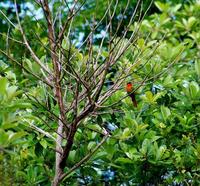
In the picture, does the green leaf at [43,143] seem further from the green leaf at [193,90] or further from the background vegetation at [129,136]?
the green leaf at [193,90]

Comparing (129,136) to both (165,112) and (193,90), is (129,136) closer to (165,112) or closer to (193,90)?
(165,112)

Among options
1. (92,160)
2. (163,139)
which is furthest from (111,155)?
(163,139)

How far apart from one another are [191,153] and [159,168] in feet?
0.88

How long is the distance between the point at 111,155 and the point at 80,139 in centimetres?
28

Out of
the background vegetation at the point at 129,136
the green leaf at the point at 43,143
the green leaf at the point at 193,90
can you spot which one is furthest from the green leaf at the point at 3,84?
the green leaf at the point at 193,90

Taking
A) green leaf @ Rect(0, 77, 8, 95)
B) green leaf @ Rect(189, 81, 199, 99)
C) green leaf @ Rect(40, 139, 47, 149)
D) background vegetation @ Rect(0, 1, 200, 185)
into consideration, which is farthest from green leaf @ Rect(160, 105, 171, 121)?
green leaf @ Rect(0, 77, 8, 95)

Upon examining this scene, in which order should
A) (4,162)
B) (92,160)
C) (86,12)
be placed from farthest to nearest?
(86,12), (92,160), (4,162)

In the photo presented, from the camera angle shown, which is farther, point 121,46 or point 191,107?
point 191,107

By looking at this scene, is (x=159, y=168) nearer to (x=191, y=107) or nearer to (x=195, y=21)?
(x=191, y=107)

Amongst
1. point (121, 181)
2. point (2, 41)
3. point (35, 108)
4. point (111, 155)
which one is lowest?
point (121, 181)

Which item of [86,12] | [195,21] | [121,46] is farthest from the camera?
[86,12]

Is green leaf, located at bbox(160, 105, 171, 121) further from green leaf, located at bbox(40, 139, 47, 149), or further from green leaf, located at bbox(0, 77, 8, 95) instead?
green leaf, located at bbox(0, 77, 8, 95)

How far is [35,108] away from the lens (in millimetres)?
3729

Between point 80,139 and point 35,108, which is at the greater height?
point 35,108
